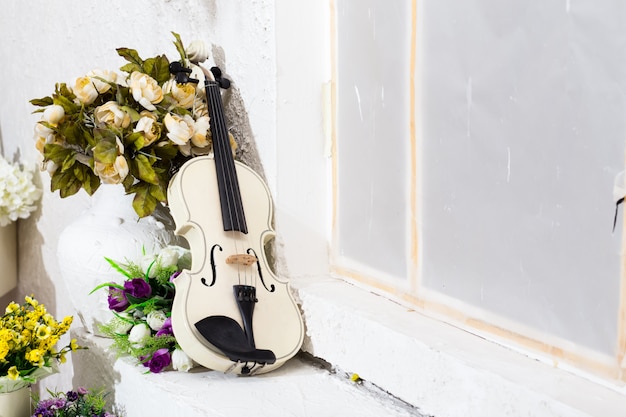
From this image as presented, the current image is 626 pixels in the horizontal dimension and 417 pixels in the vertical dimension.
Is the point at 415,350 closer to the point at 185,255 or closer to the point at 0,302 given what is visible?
the point at 185,255

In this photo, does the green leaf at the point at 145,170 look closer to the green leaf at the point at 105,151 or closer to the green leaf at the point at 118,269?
the green leaf at the point at 105,151

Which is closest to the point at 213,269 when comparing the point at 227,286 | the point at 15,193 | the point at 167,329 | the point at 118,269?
the point at 227,286

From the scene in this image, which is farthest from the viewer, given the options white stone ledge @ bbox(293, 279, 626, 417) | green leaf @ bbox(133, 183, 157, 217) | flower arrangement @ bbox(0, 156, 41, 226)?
flower arrangement @ bbox(0, 156, 41, 226)

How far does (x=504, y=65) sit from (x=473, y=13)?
0.10 m

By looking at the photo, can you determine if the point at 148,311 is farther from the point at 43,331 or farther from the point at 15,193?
the point at 15,193

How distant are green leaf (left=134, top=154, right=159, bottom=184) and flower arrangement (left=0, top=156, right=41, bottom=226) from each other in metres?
1.03

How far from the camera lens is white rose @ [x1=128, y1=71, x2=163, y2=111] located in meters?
1.40

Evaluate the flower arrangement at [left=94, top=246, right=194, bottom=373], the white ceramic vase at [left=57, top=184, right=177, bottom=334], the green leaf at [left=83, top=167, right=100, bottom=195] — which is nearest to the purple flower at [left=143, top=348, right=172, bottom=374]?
the flower arrangement at [left=94, top=246, right=194, bottom=373]

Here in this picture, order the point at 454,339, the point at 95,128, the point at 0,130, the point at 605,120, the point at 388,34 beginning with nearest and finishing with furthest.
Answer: the point at 605,120, the point at 454,339, the point at 388,34, the point at 95,128, the point at 0,130

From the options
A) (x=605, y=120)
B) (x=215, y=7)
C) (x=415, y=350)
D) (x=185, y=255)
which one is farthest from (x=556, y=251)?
(x=215, y=7)

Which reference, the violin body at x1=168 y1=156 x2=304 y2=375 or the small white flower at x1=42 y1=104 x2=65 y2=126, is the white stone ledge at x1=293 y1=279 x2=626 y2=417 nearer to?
the violin body at x1=168 y1=156 x2=304 y2=375

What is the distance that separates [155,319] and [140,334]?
0.12 feet

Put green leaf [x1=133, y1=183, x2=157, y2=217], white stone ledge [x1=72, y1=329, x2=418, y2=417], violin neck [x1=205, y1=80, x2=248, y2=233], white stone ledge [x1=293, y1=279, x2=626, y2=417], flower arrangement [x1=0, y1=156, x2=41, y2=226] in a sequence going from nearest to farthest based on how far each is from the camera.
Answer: white stone ledge [x1=293, y1=279, x2=626, y2=417]
white stone ledge [x1=72, y1=329, x2=418, y2=417]
violin neck [x1=205, y1=80, x2=248, y2=233]
green leaf [x1=133, y1=183, x2=157, y2=217]
flower arrangement [x1=0, y1=156, x2=41, y2=226]

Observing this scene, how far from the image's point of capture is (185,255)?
151 centimetres
